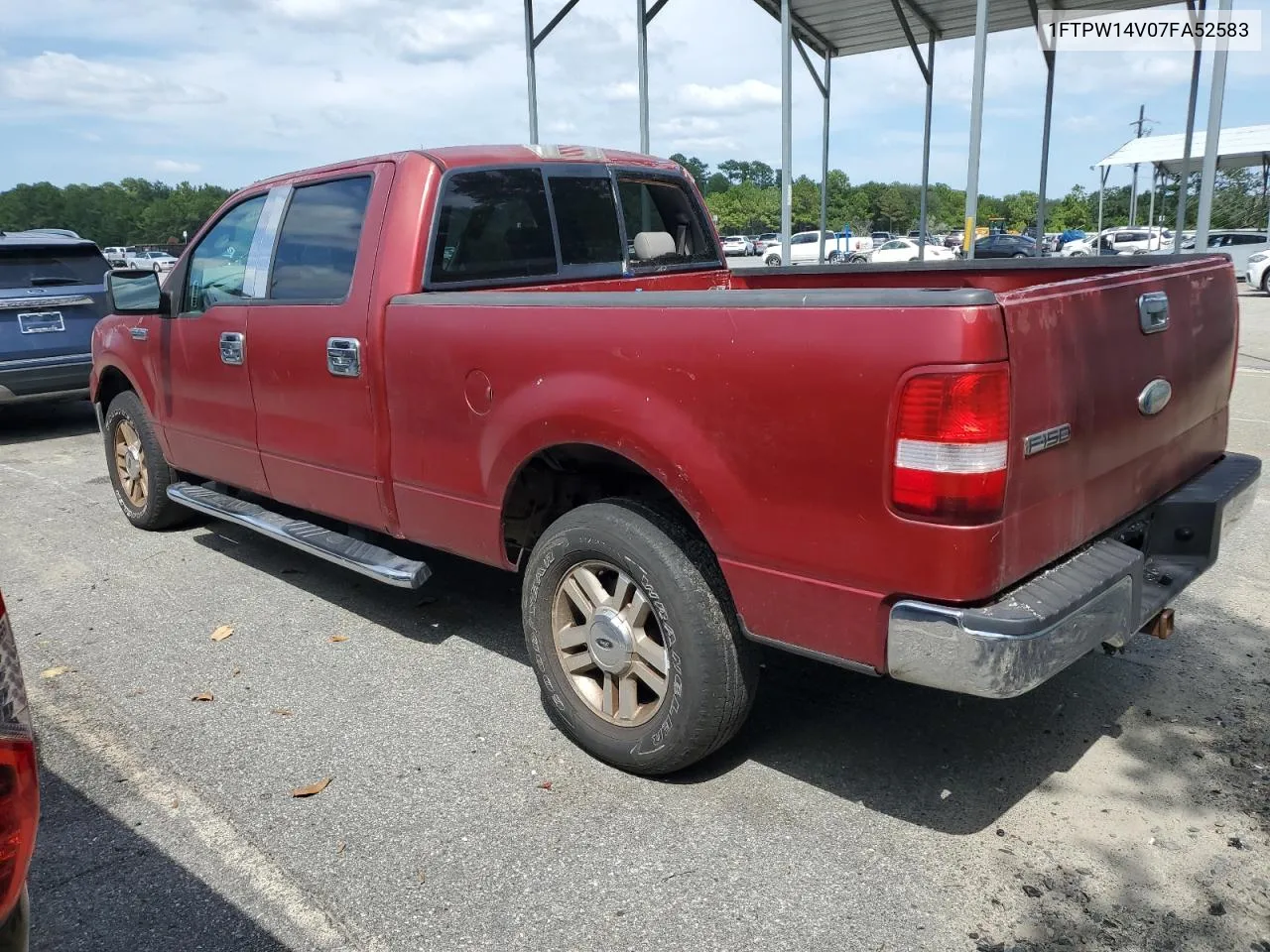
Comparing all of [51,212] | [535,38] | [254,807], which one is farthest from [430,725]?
[51,212]

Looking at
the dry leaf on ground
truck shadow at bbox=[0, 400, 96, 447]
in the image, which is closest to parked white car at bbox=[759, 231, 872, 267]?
truck shadow at bbox=[0, 400, 96, 447]

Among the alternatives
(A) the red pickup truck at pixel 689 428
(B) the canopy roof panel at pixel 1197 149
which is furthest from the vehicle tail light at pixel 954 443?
(B) the canopy roof panel at pixel 1197 149

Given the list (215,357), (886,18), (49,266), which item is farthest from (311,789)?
(886,18)

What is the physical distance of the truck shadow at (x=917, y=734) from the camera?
3.11 meters

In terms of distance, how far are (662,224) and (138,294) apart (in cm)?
274

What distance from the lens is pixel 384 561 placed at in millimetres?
4070

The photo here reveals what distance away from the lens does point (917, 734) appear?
3475 mm

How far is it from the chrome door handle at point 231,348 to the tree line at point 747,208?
267ft

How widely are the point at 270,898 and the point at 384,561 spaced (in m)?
1.60

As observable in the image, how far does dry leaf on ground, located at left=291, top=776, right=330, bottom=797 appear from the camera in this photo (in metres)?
3.19

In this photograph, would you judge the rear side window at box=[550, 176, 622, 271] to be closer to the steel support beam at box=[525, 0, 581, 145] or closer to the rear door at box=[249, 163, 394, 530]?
the rear door at box=[249, 163, 394, 530]

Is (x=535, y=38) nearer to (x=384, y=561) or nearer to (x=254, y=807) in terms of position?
(x=384, y=561)

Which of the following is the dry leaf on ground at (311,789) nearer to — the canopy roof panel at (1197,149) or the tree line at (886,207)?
the canopy roof panel at (1197,149)

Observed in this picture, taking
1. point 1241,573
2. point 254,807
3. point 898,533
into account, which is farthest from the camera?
point 1241,573
